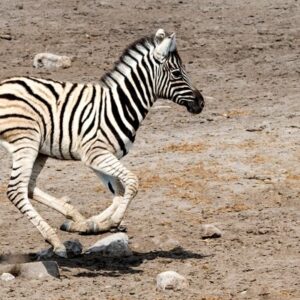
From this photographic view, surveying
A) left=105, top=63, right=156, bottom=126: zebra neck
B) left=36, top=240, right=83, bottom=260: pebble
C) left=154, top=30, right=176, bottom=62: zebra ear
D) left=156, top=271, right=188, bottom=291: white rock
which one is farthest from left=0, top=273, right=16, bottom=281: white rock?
left=154, top=30, right=176, bottom=62: zebra ear

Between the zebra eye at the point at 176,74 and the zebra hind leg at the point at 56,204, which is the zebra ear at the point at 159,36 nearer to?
the zebra eye at the point at 176,74

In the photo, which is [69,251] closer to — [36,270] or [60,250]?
[60,250]

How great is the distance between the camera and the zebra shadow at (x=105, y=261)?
9.45 metres

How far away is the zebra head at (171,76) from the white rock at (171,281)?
209cm

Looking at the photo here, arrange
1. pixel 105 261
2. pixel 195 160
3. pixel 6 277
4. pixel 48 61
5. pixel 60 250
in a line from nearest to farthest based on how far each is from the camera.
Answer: pixel 6 277 < pixel 60 250 < pixel 105 261 < pixel 195 160 < pixel 48 61

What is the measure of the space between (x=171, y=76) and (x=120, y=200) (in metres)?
1.29

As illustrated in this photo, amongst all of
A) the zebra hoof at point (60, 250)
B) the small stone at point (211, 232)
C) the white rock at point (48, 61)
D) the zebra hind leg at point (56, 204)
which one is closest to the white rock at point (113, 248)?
the zebra hind leg at point (56, 204)

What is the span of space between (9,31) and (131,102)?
10.4 meters

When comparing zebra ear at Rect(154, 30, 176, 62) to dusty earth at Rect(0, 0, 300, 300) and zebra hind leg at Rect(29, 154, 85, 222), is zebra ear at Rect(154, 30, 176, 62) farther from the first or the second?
dusty earth at Rect(0, 0, 300, 300)

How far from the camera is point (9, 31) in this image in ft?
66.2

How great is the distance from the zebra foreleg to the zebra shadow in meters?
0.26

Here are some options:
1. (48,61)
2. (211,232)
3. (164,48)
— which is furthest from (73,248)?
(48,61)

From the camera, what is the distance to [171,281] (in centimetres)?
884

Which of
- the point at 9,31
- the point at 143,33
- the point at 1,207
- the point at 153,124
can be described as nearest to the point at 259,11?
the point at 143,33
